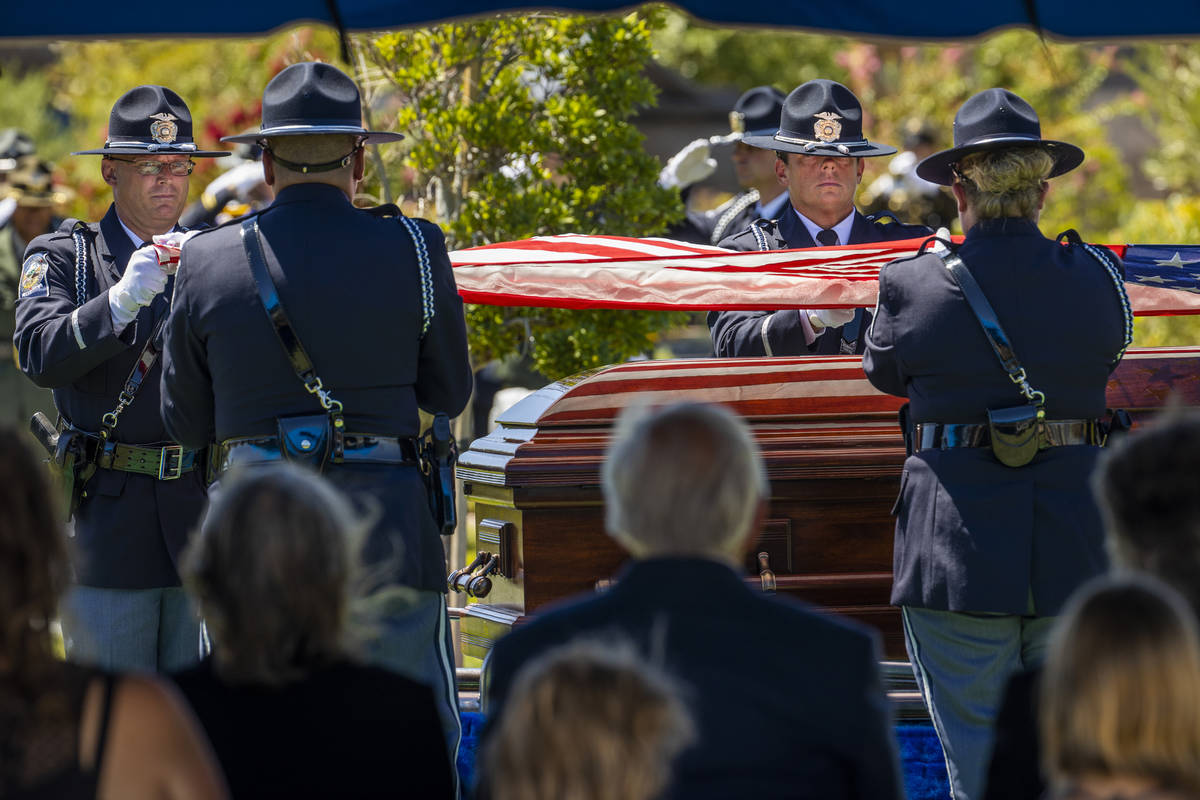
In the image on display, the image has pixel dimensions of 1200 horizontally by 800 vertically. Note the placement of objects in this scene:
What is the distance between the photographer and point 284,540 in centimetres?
210

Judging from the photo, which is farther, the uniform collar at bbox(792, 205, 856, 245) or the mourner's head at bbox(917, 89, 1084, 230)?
the uniform collar at bbox(792, 205, 856, 245)

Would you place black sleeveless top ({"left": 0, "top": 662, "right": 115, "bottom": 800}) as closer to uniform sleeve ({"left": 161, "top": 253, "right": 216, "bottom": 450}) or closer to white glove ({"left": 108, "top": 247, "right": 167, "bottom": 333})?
uniform sleeve ({"left": 161, "top": 253, "right": 216, "bottom": 450})

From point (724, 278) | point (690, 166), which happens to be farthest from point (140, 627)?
point (690, 166)

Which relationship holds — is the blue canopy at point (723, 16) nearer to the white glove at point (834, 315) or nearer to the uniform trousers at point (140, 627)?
the white glove at point (834, 315)

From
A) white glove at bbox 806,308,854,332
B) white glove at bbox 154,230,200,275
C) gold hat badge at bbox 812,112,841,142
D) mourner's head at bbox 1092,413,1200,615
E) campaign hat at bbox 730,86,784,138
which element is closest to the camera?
mourner's head at bbox 1092,413,1200,615

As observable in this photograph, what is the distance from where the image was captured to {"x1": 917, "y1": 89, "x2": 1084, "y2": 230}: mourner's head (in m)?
3.48

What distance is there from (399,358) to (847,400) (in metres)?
1.31

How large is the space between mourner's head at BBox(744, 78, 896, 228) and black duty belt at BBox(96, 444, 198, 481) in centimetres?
207

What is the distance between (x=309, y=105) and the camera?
3.46m

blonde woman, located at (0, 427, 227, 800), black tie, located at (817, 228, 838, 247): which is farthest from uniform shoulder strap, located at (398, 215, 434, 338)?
black tie, located at (817, 228, 838, 247)

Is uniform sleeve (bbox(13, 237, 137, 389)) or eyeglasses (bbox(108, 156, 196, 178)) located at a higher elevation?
eyeglasses (bbox(108, 156, 196, 178))

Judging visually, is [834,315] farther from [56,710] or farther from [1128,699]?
[56,710]

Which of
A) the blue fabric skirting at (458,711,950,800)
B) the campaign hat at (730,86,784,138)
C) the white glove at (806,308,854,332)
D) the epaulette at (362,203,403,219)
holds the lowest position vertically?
the blue fabric skirting at (458,711,950,800)

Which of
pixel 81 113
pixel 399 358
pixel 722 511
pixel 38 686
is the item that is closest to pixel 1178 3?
pixel 722 511
